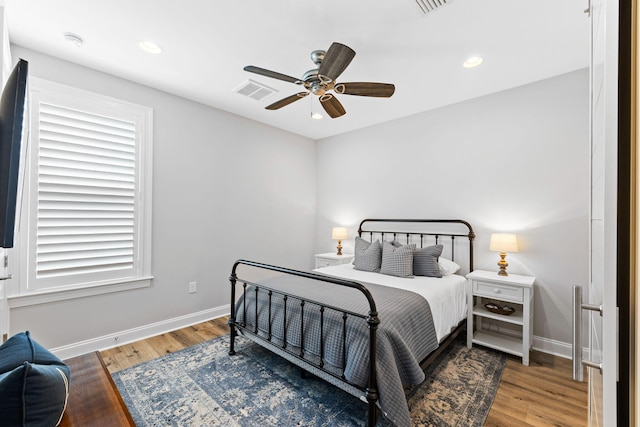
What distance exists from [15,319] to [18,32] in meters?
2.32

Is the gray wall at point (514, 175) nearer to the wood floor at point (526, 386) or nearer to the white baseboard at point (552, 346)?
the white baseboard at point (552, 346)

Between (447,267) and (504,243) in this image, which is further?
(447,267)

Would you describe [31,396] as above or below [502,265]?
below

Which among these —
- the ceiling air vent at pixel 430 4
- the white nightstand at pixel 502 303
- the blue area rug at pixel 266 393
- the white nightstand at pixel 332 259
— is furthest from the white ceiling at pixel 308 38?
the blue area rug at pixel 266 393

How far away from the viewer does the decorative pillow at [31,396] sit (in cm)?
85

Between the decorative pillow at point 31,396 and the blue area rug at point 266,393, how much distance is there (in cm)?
108

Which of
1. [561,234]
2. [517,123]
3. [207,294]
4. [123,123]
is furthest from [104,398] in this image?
[517,123]

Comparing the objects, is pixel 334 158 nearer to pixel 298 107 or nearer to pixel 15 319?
pixel 298 107

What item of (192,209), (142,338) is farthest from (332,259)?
(142,338)

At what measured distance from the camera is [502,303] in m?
2.99

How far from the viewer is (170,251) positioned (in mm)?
3215

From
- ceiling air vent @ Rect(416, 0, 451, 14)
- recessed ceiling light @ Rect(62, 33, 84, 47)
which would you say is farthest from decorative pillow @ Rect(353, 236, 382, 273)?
recessed ceiling light @ Rect(62, 33, 84, 47)

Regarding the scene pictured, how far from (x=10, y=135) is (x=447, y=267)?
3472 millimetres

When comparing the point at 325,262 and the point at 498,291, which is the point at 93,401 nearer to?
the point at 498,291
